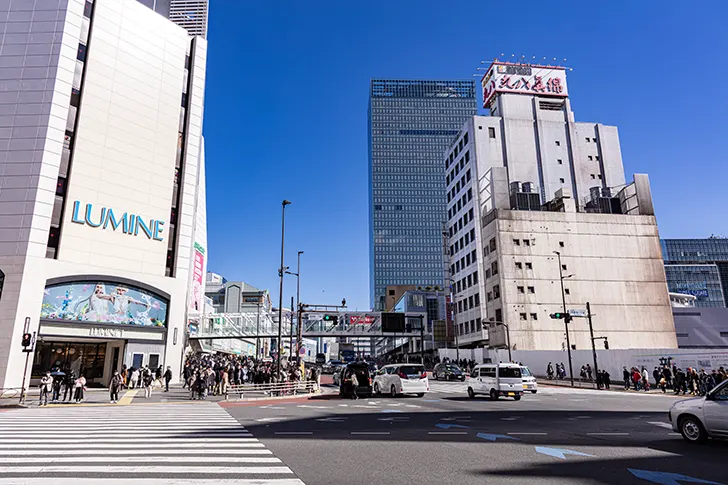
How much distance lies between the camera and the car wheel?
10375mm

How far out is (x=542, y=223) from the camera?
6975cm

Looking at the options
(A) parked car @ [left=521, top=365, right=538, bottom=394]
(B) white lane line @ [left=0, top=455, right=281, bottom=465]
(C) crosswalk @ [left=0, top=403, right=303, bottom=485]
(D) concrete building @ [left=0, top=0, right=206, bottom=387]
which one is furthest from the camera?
(D) concrete building @ [left=0, top=0, right=206, bottom=387]

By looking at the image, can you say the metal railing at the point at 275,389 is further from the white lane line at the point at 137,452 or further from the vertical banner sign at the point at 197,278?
the vertical banner sign at the point at 197,278

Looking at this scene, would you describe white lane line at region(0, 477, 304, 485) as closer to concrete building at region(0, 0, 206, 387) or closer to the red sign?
concrete building at region(0, 0, 206, 387)

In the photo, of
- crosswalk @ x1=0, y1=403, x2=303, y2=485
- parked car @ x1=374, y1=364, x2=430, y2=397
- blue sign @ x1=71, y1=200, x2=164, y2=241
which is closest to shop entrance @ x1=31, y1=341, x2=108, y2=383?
blue sign @ x1=71, y1=200, x2=164, y2=241

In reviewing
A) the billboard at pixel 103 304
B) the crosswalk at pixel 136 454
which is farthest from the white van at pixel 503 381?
the billboard at pixel 103 304

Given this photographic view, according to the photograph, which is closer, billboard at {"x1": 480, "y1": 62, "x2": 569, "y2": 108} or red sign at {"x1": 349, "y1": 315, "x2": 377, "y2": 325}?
red sign at {"x1": 349, "y1": 315, "x2": 377, "y2": 325}

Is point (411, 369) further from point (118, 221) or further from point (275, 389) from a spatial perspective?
point (118, 221)

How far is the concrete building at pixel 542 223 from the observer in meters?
66.4

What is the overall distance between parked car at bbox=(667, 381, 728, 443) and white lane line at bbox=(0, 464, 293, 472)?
920cm

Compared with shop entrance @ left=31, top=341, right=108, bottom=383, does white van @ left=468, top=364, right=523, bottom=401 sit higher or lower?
lower

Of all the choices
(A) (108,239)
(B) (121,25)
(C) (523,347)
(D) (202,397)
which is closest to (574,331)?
(C) (523,347)

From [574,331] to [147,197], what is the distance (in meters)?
57.7

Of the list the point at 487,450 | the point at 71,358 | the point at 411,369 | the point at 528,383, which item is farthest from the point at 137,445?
the point at 71,358
